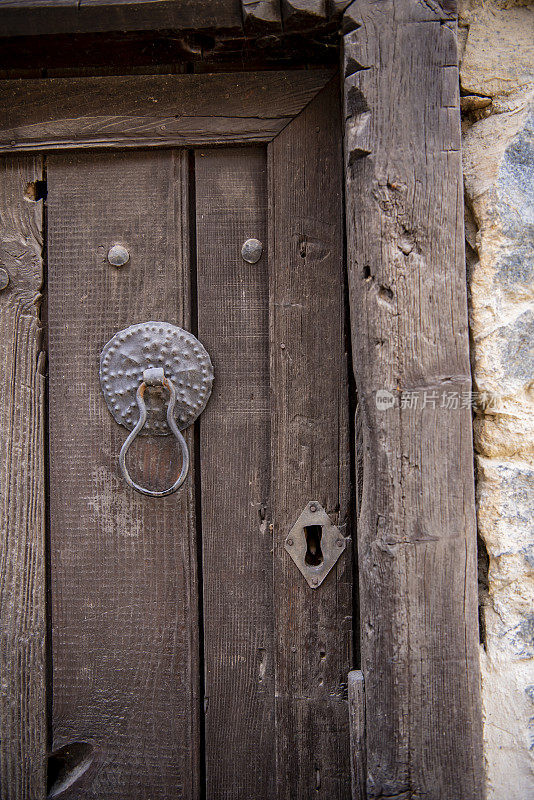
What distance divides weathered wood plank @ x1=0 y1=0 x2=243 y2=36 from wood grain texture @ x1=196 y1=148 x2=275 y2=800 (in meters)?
0.18

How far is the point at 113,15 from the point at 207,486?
0.70m

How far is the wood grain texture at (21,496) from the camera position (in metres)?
0.86

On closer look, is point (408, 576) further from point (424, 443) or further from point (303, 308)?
point (303, 308)

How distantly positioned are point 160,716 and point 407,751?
393 millimetres

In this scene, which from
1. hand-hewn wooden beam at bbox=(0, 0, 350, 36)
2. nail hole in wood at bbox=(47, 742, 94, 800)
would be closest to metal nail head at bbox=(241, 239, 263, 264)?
hand-hewn wooden beam at bbox=(0, 0, 350, 36)

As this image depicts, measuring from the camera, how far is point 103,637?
0.86 meters

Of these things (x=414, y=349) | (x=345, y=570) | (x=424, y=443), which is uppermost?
(x=414, y=349)

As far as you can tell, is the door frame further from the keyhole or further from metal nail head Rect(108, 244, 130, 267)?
metal nail head Rect(108, 244, 130, 267)

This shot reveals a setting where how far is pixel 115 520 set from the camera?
873 mm

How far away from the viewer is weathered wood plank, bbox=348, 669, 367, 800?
73cm

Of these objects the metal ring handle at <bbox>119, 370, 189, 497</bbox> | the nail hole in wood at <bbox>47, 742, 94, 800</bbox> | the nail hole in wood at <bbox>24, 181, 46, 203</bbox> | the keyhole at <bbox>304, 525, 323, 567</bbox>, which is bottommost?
the nail hole in wood at <bbox>47, 742, 94, 800</bbox>

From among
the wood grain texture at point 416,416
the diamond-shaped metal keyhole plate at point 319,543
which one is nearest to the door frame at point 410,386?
the wood grain texture at point 416,416

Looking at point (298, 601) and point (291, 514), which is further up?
point (291, 514)

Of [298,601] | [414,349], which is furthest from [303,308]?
[298,601]
